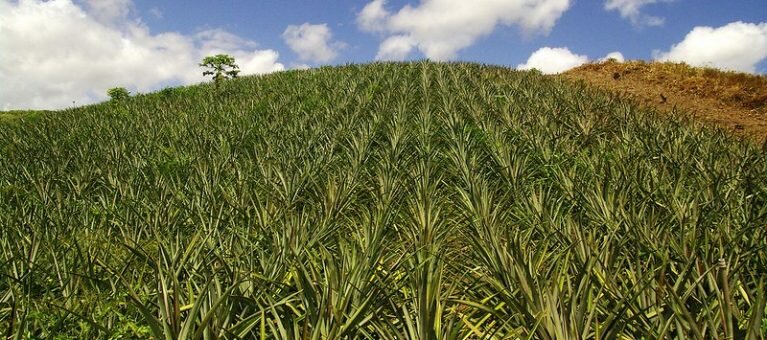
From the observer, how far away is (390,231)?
3701 millimetres

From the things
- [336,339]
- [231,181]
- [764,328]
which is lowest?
[764,328]

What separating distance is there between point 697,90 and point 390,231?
1267cm

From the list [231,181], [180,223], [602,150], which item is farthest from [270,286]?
[602,150]

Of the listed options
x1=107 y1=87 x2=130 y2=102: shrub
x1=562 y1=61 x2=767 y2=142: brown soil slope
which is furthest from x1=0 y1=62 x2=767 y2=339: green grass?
x1=107 y1=87 x2=130 y2=102: shrub

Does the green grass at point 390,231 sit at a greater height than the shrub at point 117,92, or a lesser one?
lesser

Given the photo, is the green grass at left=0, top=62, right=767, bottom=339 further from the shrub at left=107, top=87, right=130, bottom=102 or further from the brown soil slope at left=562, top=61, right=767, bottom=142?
the shrub at left=107, top=87, right=130, bottom=102

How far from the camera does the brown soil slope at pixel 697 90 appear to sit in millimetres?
10328

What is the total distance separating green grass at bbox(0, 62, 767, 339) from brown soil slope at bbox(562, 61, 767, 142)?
3.27m

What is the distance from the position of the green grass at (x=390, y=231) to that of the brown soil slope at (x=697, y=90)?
10.7 ft

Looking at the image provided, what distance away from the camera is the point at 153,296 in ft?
8.51

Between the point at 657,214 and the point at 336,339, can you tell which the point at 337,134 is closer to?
the point at 657,214

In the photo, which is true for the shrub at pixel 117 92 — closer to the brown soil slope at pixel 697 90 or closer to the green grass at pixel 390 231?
the green grass at pixel 390 231

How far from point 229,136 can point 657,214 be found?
601 cm

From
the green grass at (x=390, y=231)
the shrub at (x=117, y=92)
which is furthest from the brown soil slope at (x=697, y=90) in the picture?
the shrub at (x=117, y=92)
